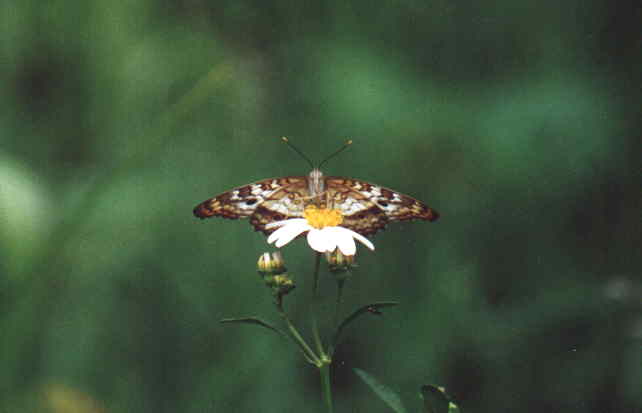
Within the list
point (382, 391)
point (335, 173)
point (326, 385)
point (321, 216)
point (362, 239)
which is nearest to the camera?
point (326, 385)

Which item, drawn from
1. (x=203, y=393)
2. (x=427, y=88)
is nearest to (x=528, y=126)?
(x=427, y=88)

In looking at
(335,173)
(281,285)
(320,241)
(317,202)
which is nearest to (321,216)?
(317,202)

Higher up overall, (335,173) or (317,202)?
(335,173)

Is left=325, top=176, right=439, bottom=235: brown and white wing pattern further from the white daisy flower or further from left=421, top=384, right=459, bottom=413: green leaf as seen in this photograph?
left=421, top=384, right=459, bottom=413: green leaf

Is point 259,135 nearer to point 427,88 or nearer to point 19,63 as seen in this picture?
point 427,88

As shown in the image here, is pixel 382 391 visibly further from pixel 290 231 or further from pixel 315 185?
pixel 315 185

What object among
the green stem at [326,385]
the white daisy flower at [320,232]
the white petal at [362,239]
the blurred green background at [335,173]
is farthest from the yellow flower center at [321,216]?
the blurred green background at [335,173]

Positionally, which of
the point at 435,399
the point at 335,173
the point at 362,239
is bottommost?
the point at 435,399
